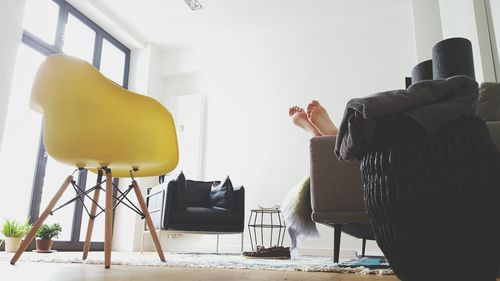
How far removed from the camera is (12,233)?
3.21 metres

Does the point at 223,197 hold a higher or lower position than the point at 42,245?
higher

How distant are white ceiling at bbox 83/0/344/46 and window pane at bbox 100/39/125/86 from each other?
34cm

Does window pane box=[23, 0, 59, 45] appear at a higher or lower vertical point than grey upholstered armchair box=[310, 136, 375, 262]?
higher

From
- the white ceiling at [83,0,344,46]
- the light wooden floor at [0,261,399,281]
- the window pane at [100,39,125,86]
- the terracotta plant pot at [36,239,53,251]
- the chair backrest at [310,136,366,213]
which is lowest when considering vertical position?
the terracotta plant pot at [36,239,53,251]

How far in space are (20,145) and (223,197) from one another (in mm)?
1998

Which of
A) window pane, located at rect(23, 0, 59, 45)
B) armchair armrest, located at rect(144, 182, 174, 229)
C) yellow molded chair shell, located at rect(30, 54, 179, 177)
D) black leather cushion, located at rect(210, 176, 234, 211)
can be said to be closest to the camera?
yellow molded chair shell, located at rect(30, 54, 179, 177)

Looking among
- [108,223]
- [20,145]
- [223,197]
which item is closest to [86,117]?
[108,223]

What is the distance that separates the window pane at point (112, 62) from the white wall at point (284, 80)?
2.97ft

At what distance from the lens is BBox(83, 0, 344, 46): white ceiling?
4461 mm

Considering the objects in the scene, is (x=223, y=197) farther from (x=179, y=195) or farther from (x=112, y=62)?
(x=112, y=62)

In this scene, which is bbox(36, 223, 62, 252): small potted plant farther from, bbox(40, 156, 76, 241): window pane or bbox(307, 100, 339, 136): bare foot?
bbox(307, 100, 339, 136): bare foot

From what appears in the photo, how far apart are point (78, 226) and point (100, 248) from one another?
1.45 ft

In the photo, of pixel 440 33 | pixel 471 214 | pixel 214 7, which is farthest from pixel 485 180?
pixel 214 7

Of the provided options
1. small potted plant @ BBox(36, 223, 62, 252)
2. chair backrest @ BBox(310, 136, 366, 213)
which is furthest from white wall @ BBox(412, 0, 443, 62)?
small potted plant @ BBox(36, 223, 62, 252)
